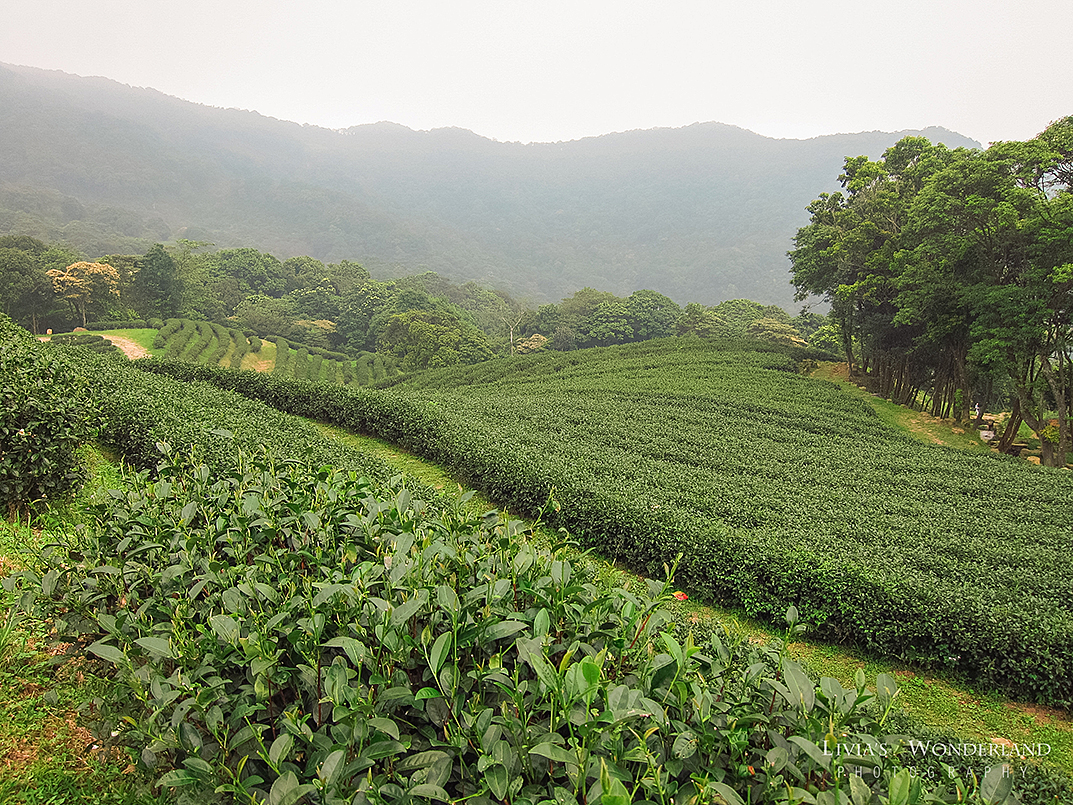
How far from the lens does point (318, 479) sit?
2.65 meters

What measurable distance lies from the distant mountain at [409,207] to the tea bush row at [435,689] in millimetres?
96987

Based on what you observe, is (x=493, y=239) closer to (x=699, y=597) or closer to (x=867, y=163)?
(x=867, y=163)

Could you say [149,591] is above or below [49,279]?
above

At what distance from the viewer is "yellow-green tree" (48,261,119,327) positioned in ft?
111

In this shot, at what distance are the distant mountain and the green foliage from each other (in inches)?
3684

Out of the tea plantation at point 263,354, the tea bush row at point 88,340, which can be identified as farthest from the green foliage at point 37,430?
the tea bush row at point 88,340

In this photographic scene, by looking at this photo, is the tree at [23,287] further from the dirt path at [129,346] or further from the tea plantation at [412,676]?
the tea plantation at [412,676]

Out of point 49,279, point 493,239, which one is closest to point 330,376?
point 49,279

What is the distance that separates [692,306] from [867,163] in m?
30.5

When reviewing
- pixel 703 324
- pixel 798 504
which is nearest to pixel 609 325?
pixel 703 324

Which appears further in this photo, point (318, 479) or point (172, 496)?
point (318, 479)

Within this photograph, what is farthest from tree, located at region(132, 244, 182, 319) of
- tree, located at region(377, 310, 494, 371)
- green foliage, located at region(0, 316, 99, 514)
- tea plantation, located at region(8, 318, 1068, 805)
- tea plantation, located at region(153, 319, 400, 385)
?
tea plantation, located at region(8, 318, 1068, 805)

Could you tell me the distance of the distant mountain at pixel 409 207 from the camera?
388ft

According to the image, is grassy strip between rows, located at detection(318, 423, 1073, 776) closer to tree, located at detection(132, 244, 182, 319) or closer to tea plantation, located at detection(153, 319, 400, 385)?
tea plantation, located at detection(153, 319, 400, 385)
